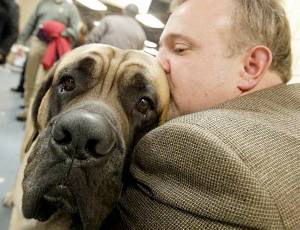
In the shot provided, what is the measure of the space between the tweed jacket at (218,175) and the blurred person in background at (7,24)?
12.2 feet

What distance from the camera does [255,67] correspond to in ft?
4.87

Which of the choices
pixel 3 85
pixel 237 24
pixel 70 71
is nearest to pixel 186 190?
pixel 237 24

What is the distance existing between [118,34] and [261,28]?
3.79m

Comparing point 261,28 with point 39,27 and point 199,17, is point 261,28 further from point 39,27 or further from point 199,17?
point 39,27

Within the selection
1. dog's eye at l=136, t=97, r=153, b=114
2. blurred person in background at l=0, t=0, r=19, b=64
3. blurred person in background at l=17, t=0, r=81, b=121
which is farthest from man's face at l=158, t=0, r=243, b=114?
blurred person in background at l=17, t=0, r=81, b=121

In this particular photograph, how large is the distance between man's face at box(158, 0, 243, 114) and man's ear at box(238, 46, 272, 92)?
1.0 inches

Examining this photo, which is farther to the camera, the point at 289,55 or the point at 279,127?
the point at 289,55

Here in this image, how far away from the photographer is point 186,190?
0.86 m

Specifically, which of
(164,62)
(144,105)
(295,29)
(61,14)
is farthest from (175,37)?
(61,14)

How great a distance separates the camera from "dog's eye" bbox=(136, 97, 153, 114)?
1604 millimetres

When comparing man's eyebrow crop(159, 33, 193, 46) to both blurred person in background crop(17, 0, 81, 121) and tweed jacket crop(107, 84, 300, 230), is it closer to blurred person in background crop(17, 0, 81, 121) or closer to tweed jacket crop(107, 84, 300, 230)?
tweed jacket crop(107, 84, 300, 230)

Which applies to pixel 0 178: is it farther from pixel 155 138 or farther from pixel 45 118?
pixel 155 138

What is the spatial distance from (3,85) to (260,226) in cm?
862

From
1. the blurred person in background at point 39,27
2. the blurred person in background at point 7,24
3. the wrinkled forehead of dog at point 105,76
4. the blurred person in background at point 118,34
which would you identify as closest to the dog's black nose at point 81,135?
the wrinkled forehead of dog at point 105,76
